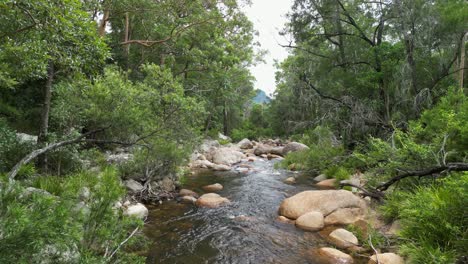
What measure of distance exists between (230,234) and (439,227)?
13.0 ft

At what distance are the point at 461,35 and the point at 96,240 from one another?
44.4 ft

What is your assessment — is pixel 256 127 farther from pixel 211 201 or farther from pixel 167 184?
pixel 211 201

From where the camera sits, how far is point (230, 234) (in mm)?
6281

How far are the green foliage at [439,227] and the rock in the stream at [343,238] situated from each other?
0.97 m

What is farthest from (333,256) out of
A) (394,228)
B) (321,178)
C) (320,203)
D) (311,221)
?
(321,178)

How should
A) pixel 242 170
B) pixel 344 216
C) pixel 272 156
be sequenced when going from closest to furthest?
pixel 344 216
pixel 242 170
pixel 272 156

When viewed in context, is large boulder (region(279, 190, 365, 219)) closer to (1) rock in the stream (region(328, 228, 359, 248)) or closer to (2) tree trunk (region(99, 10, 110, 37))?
(1) rock in the stream (region(328, 228, 359, 248))

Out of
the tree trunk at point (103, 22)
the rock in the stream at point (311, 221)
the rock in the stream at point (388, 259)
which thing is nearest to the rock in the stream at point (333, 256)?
the rock in the stream at point (388, 259)

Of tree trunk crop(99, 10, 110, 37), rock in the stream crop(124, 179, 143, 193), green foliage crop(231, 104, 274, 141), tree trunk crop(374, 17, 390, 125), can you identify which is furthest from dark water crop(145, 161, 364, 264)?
green foliage crop(231, 104, 274, 141)

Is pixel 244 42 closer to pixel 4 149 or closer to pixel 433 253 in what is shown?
pixel 4 149

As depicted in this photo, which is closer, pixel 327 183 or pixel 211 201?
pixel 211 201

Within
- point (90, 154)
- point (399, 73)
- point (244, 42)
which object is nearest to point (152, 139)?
point (90, 154)

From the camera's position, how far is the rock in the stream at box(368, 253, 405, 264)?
4.54 m

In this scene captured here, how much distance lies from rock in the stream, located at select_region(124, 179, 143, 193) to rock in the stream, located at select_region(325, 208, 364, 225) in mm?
5577
